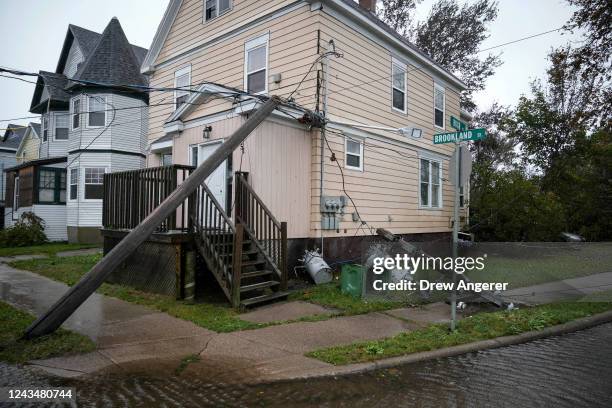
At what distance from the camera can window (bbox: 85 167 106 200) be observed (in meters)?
20.5

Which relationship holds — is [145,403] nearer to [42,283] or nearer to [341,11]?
[42,283]

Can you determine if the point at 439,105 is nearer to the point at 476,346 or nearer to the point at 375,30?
the point at 375,30

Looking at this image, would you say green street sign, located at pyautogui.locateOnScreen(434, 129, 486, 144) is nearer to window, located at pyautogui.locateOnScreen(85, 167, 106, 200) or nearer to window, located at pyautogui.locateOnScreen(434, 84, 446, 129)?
window, located at pyautogui.locateOnScreen(434, 84, 446, 129)

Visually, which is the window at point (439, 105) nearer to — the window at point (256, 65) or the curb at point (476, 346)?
the window at point (256, 65)

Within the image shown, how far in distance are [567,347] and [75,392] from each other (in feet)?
20.9

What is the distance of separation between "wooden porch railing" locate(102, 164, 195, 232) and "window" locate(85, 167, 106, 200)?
10.9 meters

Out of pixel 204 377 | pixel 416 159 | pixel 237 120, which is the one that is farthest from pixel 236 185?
pixel 416 159

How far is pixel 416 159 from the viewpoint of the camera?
15078 mm

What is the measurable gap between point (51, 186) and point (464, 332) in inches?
877

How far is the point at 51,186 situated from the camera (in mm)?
22391

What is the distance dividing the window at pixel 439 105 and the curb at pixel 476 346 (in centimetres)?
956

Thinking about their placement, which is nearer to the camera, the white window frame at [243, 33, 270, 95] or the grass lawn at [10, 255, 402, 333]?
the grass lawn at [10, 255, 402, 333]

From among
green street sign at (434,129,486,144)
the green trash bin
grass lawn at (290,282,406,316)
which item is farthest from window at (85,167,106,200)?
green street sign at (434,129,486,144)

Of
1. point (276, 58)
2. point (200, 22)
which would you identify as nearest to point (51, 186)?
point (200, 22)
